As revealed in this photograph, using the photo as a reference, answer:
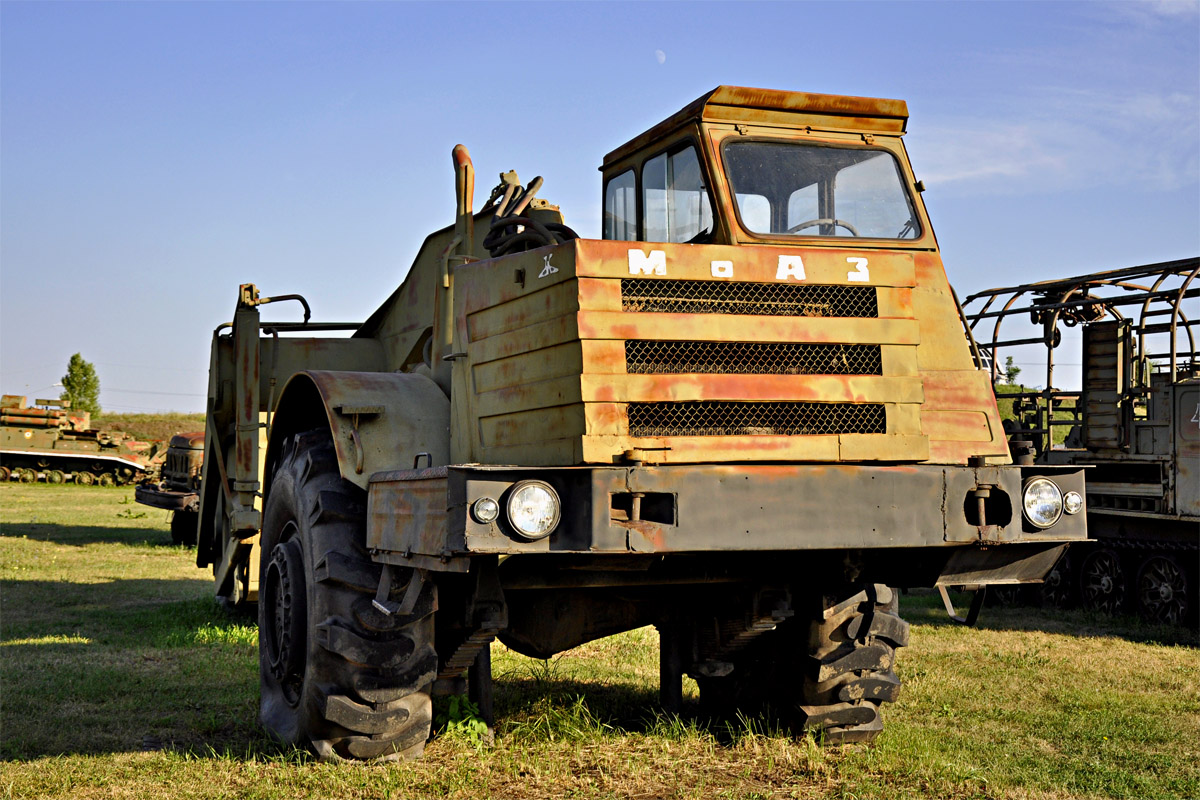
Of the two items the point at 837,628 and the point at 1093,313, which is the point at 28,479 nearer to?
the point at 1093,313

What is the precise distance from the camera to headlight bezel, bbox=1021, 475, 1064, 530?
5156 millimetres

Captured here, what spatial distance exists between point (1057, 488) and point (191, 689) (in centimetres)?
531

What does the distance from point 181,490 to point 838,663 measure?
16900mm

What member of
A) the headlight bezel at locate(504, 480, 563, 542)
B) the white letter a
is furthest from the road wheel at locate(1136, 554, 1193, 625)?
the headlight bezel at locate(504, 480, 563, 542)

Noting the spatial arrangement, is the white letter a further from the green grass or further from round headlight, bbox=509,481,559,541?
the green grass

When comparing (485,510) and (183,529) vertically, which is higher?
(485,510)

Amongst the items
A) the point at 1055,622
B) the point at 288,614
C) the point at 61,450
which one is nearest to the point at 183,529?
the point at 1055,622

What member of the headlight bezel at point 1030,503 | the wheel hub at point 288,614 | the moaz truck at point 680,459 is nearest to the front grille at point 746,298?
the moaz truck at point 680,459

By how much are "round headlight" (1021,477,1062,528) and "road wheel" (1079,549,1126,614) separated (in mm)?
8615

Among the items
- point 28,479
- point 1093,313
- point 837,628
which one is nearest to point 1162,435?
point 1093,313

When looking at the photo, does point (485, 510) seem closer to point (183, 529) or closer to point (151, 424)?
point (183, 529)

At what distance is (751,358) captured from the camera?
16.7 feet

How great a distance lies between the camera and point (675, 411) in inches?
196

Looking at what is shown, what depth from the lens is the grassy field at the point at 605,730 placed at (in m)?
5.54
